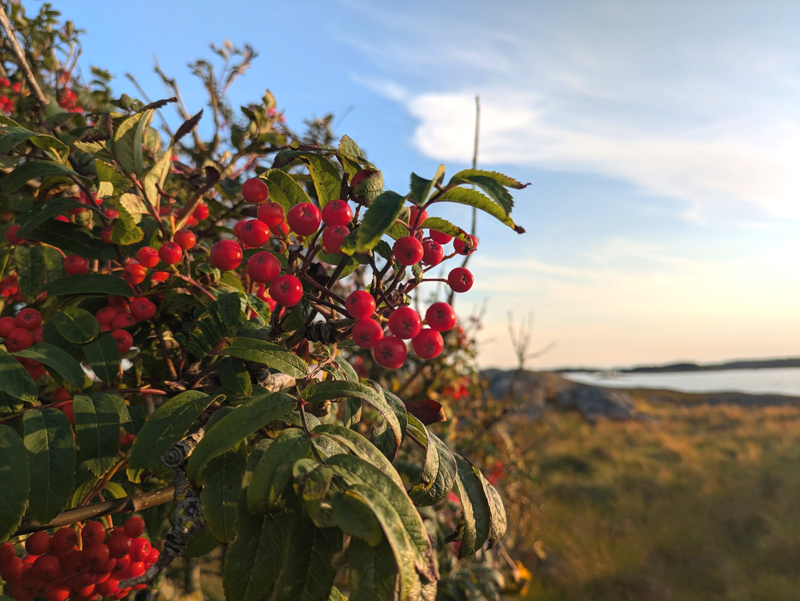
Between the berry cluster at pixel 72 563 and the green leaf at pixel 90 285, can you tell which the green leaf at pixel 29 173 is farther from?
the berry cluster at pixel 72 563

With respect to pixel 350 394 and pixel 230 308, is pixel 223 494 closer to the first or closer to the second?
pixel 350 394

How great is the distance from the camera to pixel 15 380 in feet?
3.57

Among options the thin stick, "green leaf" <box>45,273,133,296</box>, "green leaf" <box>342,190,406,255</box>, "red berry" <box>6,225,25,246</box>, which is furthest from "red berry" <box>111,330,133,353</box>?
the thin stick

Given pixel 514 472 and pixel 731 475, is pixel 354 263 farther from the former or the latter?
pixel 731 475

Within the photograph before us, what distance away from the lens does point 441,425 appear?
4.24 meters

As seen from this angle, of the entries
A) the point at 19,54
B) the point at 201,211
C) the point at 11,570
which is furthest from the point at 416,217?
the point at 19,54

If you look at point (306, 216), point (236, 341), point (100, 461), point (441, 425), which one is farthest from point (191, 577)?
point (306, 216)

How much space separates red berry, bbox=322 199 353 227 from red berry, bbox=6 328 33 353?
40.1 inches

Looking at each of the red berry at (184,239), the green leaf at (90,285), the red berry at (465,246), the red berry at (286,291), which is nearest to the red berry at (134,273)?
the green leaf at (90,285)

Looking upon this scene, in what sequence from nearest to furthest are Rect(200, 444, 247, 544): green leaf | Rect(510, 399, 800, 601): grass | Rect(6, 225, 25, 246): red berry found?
Rect(200, 444, 247, 544): green leaf
Rect(6, 225, 25, 246): red berry
Rect(510, 399, 800, 601): grass

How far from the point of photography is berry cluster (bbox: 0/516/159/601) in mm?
1217

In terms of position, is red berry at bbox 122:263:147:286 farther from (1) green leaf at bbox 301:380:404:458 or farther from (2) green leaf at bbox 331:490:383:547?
(2) green leaf at bbox 331:490:383:547

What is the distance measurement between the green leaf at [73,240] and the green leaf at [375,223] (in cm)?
93

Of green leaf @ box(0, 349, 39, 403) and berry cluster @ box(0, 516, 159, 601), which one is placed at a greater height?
green leaf @ box(0, 349, 39, 403)
